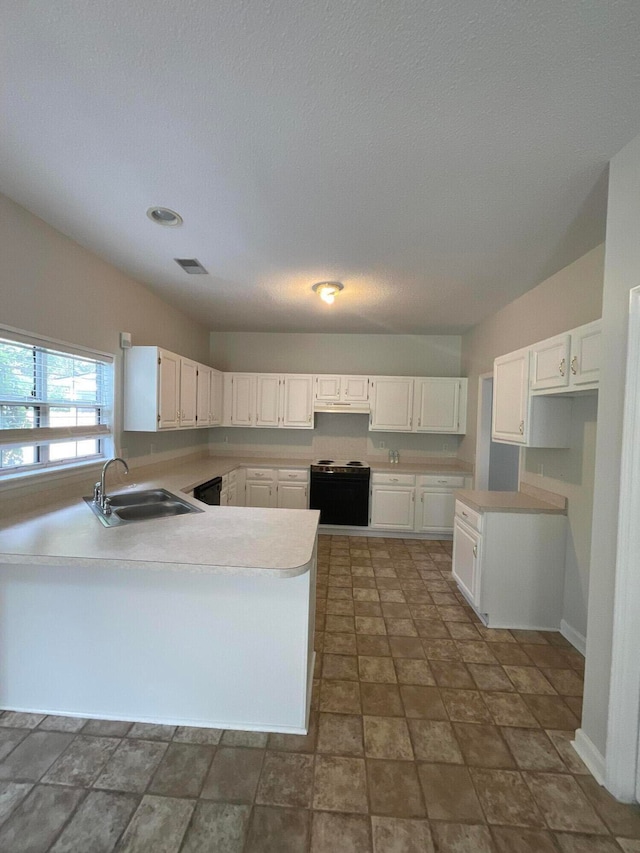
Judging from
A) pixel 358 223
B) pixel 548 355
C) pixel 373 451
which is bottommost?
pixel 373 451

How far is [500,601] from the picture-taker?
270 cm

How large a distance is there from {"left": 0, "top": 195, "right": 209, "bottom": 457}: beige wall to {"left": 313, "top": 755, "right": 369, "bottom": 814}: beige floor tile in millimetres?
2615

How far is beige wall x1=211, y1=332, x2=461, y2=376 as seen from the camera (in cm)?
516

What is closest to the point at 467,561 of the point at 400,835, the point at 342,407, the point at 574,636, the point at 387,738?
the point at 574,636

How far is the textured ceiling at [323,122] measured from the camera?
1.05m

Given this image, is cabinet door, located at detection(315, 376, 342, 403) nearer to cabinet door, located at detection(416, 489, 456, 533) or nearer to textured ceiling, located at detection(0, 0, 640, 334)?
cabinet door, located at detection(416, 489, 456, 533)

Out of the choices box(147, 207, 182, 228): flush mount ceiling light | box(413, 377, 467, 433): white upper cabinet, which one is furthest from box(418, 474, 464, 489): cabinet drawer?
box(147, 207, 182, 228): flush mount ceiling light

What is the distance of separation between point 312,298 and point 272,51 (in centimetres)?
238

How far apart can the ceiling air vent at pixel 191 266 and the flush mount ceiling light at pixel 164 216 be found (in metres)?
0.52

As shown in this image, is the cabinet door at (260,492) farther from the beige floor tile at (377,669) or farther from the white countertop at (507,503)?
the beige floor tile at (377,669)

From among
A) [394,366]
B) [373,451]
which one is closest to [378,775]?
[373,451]

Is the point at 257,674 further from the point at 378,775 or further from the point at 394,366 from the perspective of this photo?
the point at 394,366

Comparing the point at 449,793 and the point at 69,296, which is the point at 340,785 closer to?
the point at 449,793

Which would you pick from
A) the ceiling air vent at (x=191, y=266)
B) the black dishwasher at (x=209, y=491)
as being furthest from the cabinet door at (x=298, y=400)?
the ceiling air vent at (x=191, y=266)
